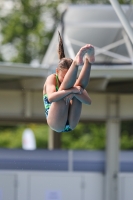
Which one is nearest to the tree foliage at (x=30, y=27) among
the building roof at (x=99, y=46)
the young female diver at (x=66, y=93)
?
the building roof at (x=99, y=46)

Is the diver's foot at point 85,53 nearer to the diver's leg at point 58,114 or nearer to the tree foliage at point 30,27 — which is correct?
the diver's leg at point 58,114

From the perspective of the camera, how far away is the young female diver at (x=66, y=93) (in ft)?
Result: 28.1

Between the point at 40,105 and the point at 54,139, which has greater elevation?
the point at 54,139

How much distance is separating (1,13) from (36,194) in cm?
2586

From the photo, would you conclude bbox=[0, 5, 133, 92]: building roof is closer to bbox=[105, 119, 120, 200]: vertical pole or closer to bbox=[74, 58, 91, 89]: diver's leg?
bbox=[105, 119, 120, 200]: vertical pole

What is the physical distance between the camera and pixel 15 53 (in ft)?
135

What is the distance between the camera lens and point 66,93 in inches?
339

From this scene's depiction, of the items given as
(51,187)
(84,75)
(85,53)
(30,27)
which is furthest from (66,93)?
(30,27)

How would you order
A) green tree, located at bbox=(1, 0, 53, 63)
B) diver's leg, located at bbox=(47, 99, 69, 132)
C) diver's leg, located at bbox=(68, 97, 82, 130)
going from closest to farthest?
diver's leg, located at bbox=(47, 99, 69, 132) < diver's leg, located at bbox=(68, 97, 82, 130) < green tree, located at bbox=(1, 0, 53, 63)

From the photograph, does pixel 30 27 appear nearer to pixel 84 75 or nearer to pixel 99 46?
pixel 99 46

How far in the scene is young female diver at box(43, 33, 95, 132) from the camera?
8578mm

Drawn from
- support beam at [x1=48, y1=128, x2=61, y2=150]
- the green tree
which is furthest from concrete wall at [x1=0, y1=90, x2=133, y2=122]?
the green tree

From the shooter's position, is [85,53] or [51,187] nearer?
[85,53]

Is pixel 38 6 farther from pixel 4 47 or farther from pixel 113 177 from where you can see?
pixel 113 177
